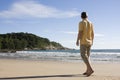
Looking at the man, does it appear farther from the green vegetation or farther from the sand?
the green vegetation

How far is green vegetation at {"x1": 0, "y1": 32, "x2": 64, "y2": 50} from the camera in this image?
139500 mm

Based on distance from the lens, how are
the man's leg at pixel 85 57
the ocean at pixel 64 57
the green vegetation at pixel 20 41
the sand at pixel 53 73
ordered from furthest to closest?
1. the green vegetation at pixel 20 41
2. the ocean at pixel 64 57
3. the man's leg at pixel 85 57
4. the sand at pixel 53 73

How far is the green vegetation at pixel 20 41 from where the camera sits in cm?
13950

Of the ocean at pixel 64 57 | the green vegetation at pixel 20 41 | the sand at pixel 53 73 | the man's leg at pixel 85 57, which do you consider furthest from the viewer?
the green vegetation at pixel 20 41

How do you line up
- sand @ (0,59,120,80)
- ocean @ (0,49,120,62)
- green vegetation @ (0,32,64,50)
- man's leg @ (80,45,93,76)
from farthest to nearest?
green vegetation @ (0,32,64,50) → ocean @ (0,49,120,62) → man's leg @ (80,45,93,76) → sand @ (0,59,120,80)

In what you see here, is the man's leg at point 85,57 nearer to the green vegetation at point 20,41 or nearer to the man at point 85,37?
the man at point 85,37

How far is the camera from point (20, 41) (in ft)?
504

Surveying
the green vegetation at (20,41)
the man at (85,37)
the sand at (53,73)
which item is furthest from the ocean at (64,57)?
the green vegetation at (20,41)

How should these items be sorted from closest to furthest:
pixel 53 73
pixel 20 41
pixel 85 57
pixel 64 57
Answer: pixel 85 57 < pixel 53 73 < pixel 64 57 < pixel 20 41

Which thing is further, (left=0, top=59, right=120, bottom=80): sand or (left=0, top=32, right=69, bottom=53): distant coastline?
(left=0, top=32, right=69, bottom=53): distant coastline

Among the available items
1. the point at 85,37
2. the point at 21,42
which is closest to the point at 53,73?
the point at 85,37

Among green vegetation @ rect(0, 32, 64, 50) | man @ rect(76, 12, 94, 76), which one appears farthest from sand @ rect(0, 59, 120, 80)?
green vegetation @ rect(0, 32, 64, 50)

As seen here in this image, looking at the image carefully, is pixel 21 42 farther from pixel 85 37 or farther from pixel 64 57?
pixel 85 37

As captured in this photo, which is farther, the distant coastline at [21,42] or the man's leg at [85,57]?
the distant coastline at [21,42]
